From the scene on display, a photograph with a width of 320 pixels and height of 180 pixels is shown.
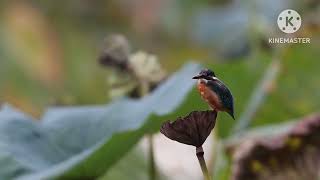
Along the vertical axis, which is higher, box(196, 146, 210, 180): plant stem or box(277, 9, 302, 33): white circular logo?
box(277, 9, 302, 33): white circular logo

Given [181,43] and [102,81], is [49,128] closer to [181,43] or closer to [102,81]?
[102,81]

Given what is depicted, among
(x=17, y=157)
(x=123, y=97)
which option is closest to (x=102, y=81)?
(x=123, y=97)

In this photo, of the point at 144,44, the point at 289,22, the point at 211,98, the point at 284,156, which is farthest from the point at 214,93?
the point at 144,44

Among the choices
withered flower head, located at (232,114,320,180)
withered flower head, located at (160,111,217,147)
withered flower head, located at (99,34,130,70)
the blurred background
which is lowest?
withered flower head, located at (160,111,217,147)

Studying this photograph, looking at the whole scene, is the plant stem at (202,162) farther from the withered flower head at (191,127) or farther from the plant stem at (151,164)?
the plant stem at (151,164)

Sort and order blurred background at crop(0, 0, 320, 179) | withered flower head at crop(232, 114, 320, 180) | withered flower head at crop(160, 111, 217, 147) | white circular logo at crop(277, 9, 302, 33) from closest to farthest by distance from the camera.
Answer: withered flower head at crop(160, 111, 217, 147) < white circular logo at crop(277, 9, 302, 33) < withered flower head at crop(232, 114, 320, 180) < blurred background at crop(0, 0, 320, 179)

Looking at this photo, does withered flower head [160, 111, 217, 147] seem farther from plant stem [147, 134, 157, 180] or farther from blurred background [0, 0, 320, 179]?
blurred background [0, 0, 320, 179]

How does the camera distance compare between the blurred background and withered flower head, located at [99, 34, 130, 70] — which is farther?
the blurred background

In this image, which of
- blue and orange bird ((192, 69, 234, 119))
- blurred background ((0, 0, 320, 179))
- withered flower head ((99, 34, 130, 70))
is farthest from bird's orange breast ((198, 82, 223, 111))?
blurred background ((0, 0, 320, 179))

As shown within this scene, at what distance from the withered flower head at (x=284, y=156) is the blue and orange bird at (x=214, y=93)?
0.30 m

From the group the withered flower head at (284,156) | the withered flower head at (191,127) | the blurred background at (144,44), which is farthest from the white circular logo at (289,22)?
the blurred background at (144,44)

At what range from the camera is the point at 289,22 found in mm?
729

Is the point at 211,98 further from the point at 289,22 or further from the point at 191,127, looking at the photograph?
the point at 289,22

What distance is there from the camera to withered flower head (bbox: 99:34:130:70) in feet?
2.87
